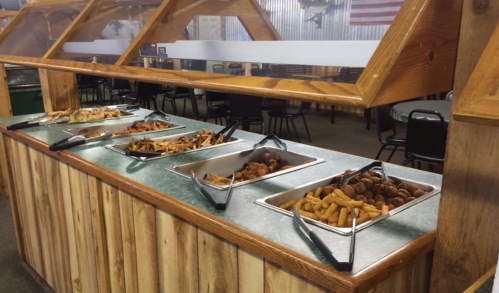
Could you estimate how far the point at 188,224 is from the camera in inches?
60.6

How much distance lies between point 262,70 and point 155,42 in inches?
26.8

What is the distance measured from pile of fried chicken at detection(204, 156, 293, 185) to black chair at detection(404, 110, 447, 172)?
180 centimetres

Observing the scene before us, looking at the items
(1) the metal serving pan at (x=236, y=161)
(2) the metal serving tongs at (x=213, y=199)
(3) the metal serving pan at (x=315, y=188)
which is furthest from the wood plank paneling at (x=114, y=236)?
(3) the metal serving pan at (x=315, y=188)

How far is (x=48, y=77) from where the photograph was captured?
310 centimetres

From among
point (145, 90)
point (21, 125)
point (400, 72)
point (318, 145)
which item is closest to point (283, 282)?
point (400, 72)

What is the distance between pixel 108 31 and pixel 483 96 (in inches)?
80.7

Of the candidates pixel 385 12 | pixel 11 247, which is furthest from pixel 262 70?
pixel 11 247

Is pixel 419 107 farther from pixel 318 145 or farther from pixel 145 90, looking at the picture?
pixel 145 90

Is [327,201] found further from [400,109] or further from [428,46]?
[400,109]

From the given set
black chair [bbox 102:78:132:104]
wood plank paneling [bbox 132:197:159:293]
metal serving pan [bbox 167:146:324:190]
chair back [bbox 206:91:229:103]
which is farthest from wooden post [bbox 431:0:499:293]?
black chair [bbox 102:78:132:104]

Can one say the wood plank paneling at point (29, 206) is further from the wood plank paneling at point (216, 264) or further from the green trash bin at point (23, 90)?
the green trash bin at point (23, 90)

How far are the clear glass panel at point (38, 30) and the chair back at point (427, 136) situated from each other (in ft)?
8.93

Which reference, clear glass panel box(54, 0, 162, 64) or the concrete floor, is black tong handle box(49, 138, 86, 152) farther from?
the concrete floor

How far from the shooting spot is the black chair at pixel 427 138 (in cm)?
343
